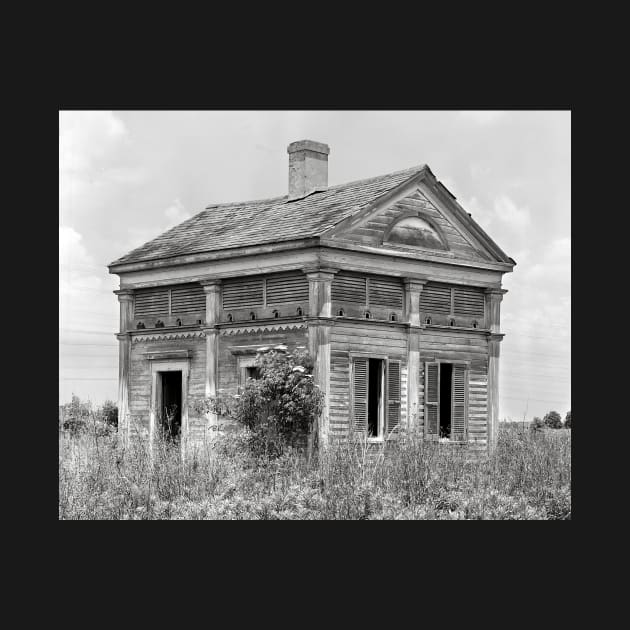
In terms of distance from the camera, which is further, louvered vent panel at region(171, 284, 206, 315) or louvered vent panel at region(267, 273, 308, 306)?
louvered vent panel at region(171, 284, 206, 315)

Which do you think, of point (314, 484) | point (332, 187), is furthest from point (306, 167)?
point (314, 484)

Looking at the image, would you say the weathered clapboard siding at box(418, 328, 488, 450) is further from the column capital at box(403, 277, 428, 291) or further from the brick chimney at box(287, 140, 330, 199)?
the brick chimney at box(287, 140, 330, 199)

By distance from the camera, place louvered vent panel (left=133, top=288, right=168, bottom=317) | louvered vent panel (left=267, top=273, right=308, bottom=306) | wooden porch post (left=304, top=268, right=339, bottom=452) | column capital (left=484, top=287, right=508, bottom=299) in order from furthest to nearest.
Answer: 1. louvered vent panel (left=133, top=288, right=168, bottom=317)
2. column capital (left=484, top=287, right=508, bottom=299)
3. louvered vent panel (left=267, top=273, right=308, bottom=306)
4. wooden porch post (left=304, top=268, right=339, bottom=452)

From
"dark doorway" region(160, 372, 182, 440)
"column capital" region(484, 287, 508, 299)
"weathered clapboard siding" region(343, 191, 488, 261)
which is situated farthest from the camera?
Answer: "dark doorway" region(160, 372, 182, 440)

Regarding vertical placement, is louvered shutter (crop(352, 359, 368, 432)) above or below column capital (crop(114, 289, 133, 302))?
below

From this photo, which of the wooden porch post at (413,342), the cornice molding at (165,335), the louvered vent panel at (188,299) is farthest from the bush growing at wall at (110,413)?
the wooden porch post at (413,342)

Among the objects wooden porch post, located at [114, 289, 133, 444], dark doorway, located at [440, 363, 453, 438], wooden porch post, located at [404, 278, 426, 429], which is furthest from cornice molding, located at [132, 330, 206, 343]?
dark doorway, located at [440, 363, 453, 438]

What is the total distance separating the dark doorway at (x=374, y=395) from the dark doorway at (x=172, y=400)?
4689 millimetres

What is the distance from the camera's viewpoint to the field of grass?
61.0 ft

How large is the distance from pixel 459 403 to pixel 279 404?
197 inches

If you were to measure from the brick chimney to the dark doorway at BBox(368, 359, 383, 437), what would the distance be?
16.6 feet

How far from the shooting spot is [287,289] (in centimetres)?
2375

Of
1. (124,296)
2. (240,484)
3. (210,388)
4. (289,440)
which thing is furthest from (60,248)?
(124,296)

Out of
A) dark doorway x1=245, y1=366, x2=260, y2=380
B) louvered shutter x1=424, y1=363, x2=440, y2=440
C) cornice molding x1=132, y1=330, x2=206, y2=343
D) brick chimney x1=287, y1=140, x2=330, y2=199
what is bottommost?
louvered shutter x1=424, y1=363, x2=440, y2=440
